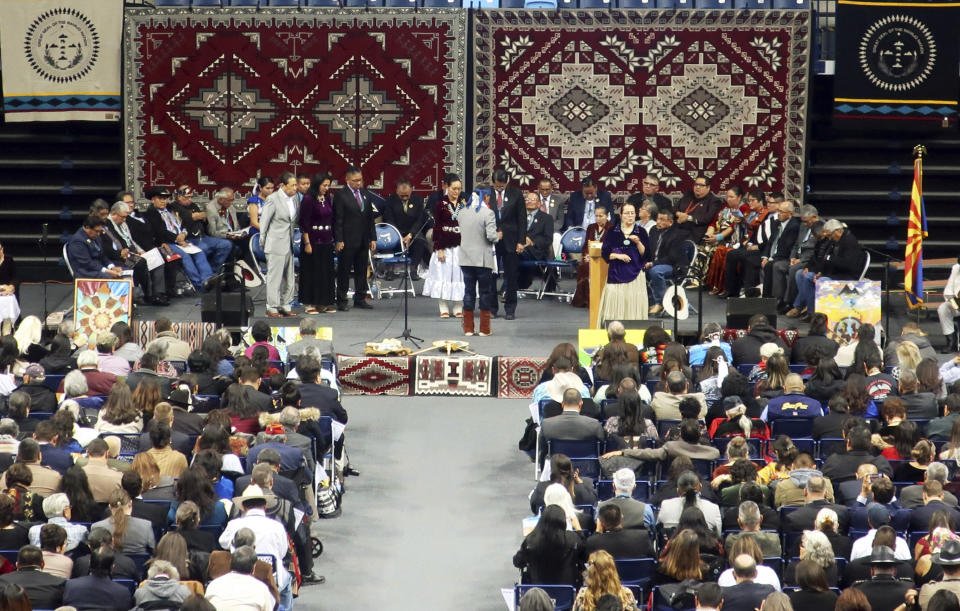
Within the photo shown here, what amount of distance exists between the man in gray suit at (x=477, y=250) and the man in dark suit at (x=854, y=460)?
5416 millimetres

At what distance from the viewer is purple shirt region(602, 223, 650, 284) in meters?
14.2

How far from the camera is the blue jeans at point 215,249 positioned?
16516mm

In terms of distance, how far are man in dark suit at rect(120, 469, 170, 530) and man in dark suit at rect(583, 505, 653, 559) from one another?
2290 mm

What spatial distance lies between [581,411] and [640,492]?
1160 mm

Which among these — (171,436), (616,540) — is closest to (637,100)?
(171,436)

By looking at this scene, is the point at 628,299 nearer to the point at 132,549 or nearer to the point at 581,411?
the point at 581,411

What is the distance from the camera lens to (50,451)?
942 centimetres

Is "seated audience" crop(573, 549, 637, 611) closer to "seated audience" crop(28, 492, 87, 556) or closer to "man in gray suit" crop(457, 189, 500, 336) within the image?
"seated audience" crop(28, 492, 87, 556)

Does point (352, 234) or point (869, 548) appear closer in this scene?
point (869, 548)

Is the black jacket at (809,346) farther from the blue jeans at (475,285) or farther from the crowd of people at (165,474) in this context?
the crowd of people at (165,474)

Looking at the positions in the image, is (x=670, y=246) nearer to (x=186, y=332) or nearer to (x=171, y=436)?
(x=186, y=332)

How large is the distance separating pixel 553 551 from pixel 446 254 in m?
6.96

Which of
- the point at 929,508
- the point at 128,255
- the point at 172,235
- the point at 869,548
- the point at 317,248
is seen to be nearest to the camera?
the point at 869,548

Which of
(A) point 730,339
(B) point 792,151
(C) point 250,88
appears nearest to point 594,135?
(B) point 792,151
